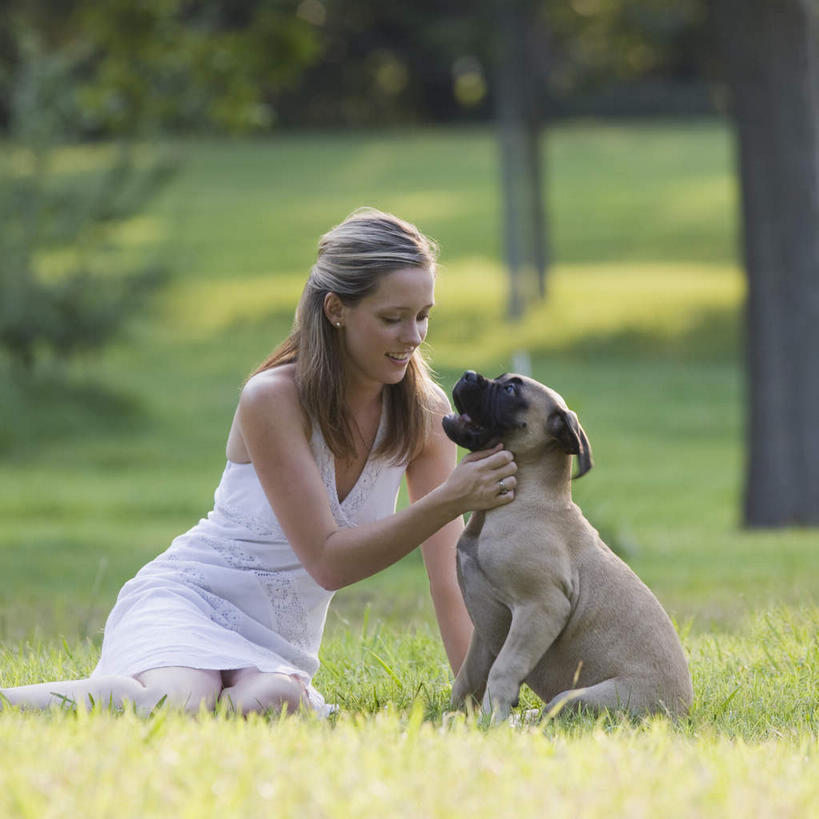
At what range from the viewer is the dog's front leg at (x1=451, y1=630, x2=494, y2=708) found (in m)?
4.45

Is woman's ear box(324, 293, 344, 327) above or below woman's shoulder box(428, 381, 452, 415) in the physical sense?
above

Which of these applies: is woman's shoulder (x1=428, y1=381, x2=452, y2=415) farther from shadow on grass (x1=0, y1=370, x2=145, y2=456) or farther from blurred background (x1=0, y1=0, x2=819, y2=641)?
shadow on grass (x1=0, y1=370, x2=145, y2=456)

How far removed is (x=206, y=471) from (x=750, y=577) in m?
9.33

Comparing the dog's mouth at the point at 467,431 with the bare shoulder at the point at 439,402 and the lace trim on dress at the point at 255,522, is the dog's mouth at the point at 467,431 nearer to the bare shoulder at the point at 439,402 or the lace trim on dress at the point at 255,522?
the bare shoulder at the point at 439,402

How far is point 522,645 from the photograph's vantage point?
416 cm

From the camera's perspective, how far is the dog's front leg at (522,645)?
4129 millimetres

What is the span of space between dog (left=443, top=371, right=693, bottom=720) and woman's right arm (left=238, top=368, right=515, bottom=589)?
0.11 m

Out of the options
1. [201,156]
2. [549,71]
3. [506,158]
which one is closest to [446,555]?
[506,158]

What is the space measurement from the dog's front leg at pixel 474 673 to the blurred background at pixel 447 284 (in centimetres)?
228

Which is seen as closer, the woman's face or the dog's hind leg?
the dog's hind leg

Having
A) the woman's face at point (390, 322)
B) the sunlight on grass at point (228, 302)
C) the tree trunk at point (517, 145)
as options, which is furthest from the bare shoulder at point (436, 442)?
the sunlight on grass at point (228, 302)

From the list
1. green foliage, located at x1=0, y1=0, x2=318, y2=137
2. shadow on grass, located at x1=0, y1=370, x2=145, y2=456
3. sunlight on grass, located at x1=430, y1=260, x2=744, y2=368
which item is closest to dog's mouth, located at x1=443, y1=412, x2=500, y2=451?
green foliage, located at x1=0, y1=0, x2=318, y2=137

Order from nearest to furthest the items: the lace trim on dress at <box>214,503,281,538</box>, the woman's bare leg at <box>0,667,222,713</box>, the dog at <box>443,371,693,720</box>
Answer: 1. the woman's bare leg at <box>0,667,222,713</box>
2. the dog at <box>443,371,693,720</box>
3. the lace trim on dress at <box>214,503,281,538</box>

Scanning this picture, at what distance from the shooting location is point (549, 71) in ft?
107
